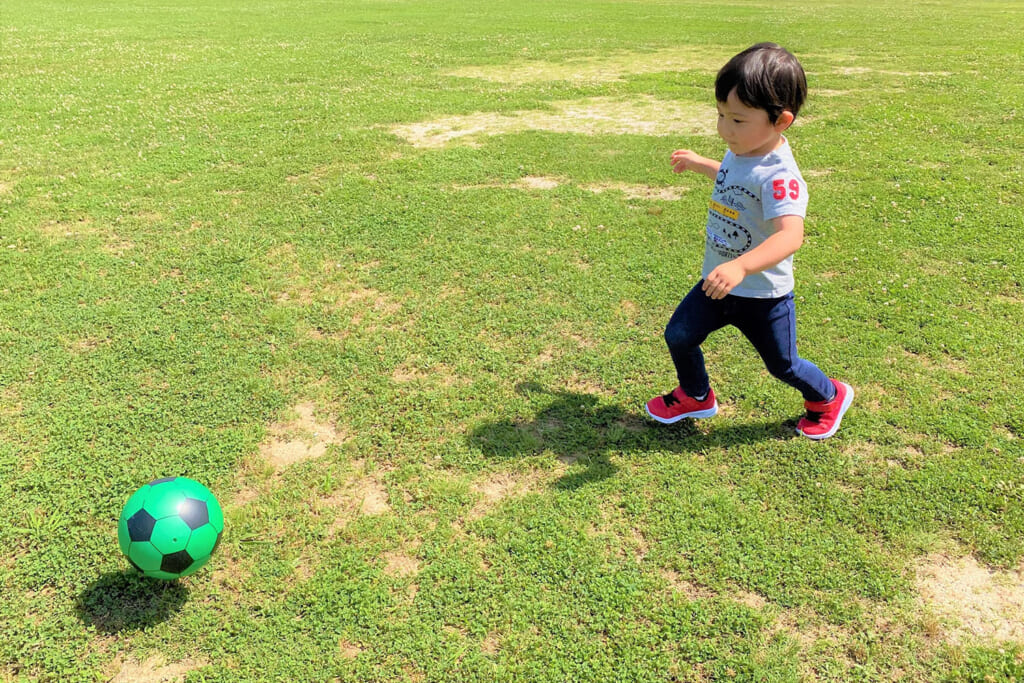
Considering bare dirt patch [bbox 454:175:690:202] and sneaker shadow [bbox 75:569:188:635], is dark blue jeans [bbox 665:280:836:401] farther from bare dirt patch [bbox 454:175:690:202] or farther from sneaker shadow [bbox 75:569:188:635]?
bare dirt patch [bbox 454:175:690:202]

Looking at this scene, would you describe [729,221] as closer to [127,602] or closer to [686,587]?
[686,587]

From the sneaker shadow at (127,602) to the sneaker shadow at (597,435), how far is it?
1793mm

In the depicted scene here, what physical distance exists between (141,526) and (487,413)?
2.07 meters

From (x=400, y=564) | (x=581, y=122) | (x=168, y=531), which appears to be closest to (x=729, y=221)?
(x=400, y=564)

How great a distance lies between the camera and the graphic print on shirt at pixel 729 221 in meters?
3.53

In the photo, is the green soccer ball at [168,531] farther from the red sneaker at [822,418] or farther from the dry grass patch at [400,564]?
the red sneaker at [822,418]

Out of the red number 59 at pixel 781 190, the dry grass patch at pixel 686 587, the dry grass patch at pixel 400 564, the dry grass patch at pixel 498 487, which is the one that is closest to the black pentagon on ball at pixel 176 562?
the dry grass patch at pixel 400 564

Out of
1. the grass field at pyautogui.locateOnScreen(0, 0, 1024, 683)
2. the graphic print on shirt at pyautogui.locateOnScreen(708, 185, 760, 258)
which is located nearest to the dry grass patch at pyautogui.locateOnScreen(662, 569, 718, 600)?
the grass field at pyautogui.locateOnScreen(0, 0, 1024, 683)

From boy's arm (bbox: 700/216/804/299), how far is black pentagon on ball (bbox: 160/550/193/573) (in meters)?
2.66

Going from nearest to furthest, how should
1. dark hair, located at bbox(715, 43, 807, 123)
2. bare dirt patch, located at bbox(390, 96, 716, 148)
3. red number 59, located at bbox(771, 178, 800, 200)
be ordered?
dark hair, located at bbox(715, 43, 807, 123) → red number 59, located at bbox(771, 178, 800, 200) → bare dirt patch, located at bbox(390, 96, 716, 148)

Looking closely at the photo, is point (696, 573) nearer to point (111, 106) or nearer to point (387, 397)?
point (387, 397)

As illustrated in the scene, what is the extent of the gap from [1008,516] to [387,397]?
365 cm

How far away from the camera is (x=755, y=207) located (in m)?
3.49

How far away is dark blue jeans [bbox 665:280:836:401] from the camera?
375 cm
